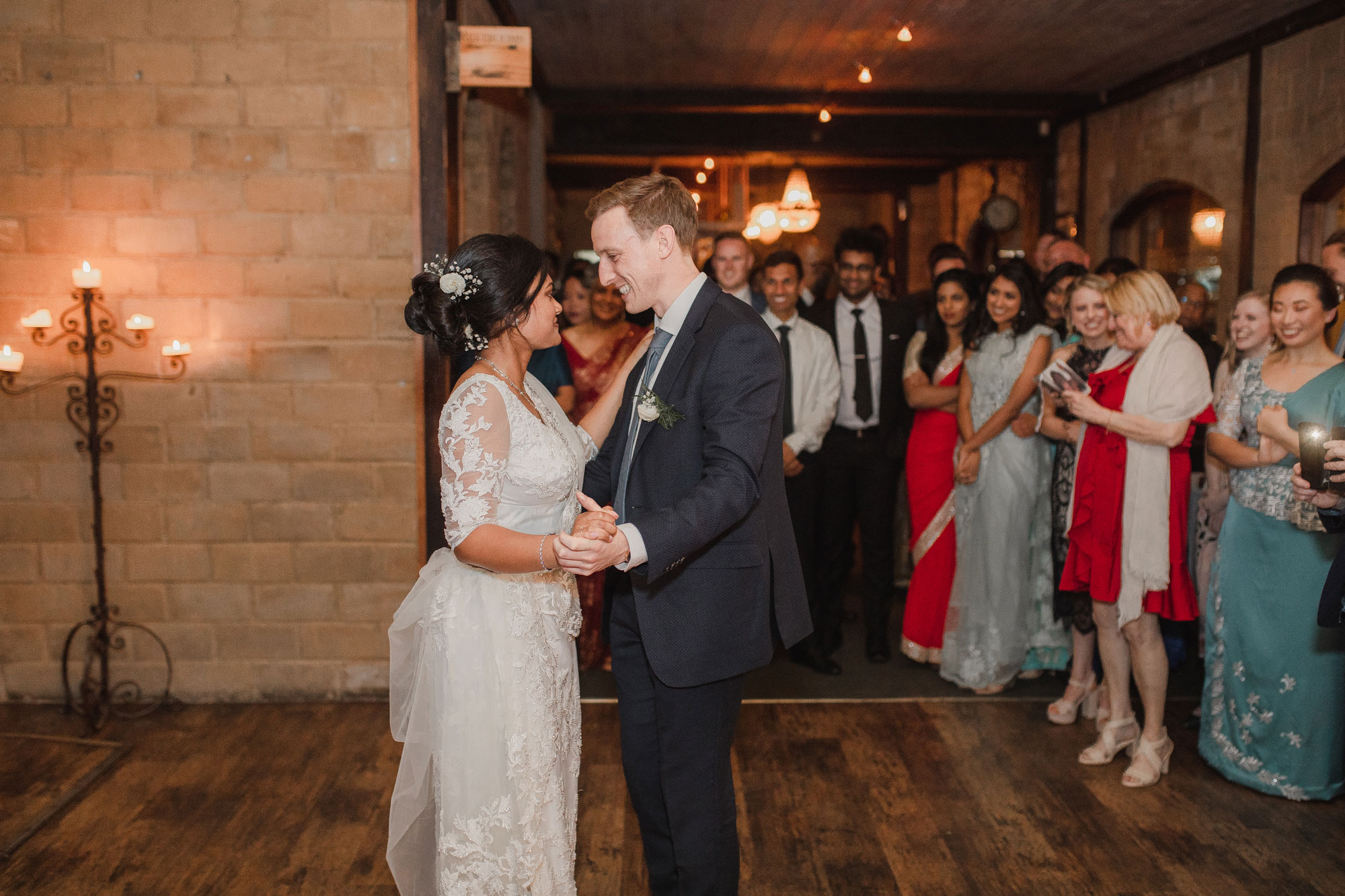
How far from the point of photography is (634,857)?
8.87 feet

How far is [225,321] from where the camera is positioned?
3.76 m

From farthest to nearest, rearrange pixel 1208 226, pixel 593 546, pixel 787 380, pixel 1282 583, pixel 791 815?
pixel 1208 226 → pixel 787 380 → pixel 1282 583 → pixel 791 815 → pixel 593 546

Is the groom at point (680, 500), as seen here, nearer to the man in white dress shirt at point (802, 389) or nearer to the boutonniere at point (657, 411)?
the boutonniere at point (657, 411)

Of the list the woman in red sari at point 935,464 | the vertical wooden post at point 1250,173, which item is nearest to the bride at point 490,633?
the woman in red sari at point 935,464

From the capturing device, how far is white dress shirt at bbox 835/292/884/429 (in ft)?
14.2

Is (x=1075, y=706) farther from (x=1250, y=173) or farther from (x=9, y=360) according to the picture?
(x=9, y=360)

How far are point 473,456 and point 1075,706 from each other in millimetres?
2713

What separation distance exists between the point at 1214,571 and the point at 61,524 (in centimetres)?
427

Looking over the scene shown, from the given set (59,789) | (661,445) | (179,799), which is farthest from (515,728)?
(59,789)

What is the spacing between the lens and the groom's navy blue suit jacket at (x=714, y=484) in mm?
1852

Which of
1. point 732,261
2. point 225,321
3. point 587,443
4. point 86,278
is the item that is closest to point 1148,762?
point 587,443

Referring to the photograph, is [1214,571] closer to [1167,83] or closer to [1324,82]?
[1324,82]

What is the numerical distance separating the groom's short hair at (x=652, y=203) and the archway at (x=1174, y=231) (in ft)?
17.6

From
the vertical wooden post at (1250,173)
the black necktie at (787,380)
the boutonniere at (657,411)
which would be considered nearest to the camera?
the boutonniere at (657,411)
